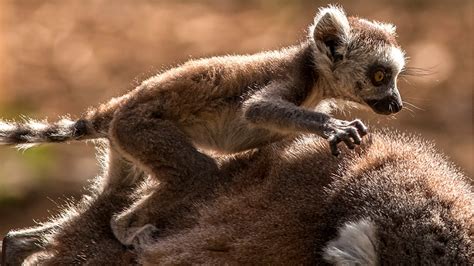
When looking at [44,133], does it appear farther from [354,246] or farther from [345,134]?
[354,246]

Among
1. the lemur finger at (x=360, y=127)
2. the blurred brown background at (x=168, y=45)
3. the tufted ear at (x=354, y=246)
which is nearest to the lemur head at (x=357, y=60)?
the lemur finger at (x=360, y=127)

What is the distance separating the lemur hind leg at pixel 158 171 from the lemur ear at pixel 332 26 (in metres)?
1.16

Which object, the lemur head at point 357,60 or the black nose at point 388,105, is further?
the lemur head at point 357,60

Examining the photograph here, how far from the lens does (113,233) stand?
21.2 ft

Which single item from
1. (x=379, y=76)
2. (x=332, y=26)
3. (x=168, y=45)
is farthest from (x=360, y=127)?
(x=168, y=45)

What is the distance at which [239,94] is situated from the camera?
6879 mm

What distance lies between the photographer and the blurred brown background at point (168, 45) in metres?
15.8

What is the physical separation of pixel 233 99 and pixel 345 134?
1336mm

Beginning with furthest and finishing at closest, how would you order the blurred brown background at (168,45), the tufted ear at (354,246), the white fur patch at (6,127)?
the blurred brown background at (168,45), the white fur patch at (6,127), the tufted ear at (354,246)

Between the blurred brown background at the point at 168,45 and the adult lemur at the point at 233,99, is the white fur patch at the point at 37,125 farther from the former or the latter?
the blurred brown background at the point at 168,45

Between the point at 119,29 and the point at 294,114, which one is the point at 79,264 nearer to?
the point at 294,114

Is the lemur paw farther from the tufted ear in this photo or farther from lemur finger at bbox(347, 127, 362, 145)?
the tufted ear

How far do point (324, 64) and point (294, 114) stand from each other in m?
0.95

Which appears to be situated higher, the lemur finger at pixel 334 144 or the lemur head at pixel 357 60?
the lemur finger at pixel 334 144
